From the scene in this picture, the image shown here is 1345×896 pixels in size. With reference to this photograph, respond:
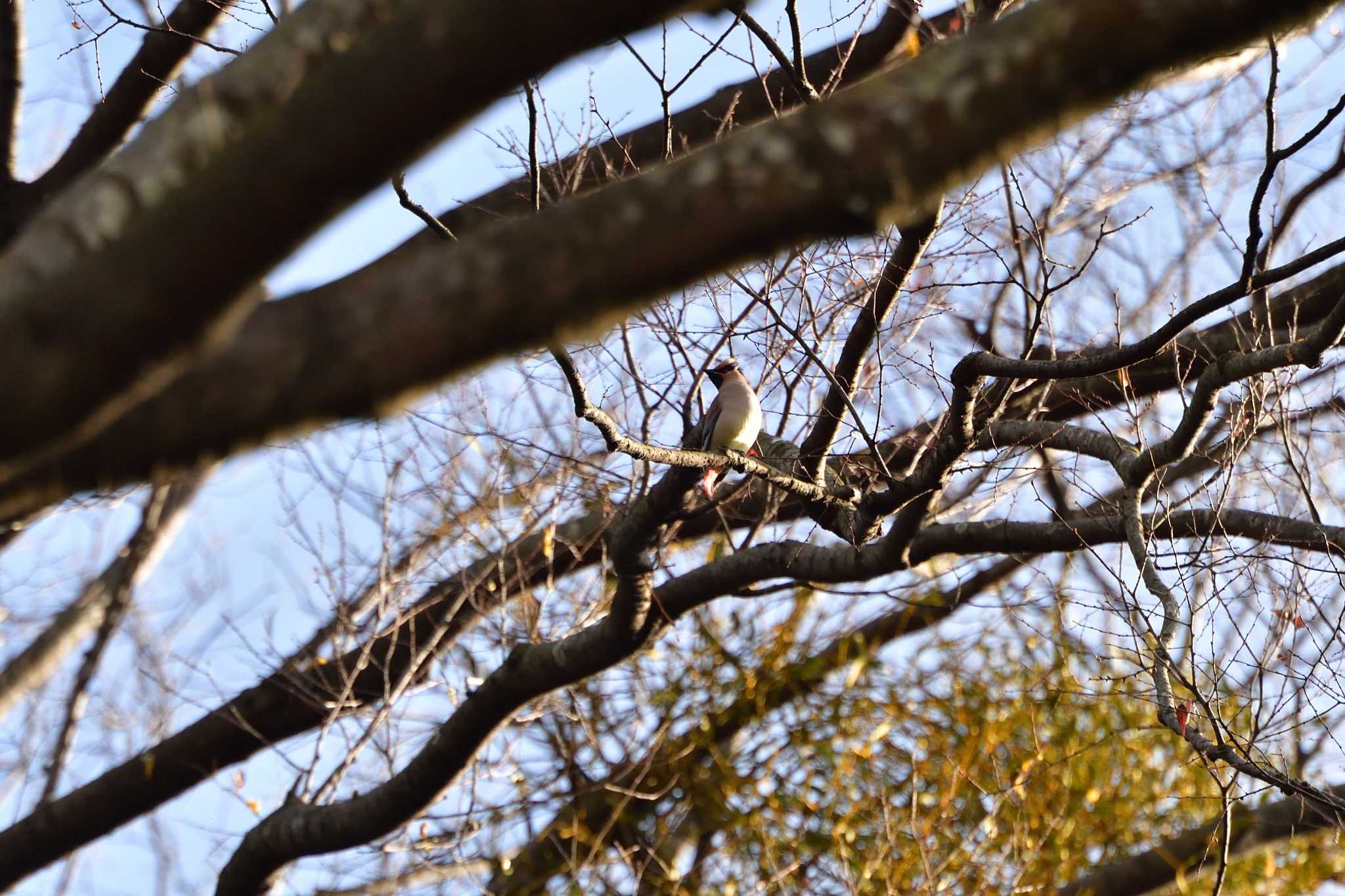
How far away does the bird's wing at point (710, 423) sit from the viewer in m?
4.09

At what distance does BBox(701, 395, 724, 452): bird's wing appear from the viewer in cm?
409

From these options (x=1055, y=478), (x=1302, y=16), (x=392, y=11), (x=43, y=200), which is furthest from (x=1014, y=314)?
(x=392, y=11)

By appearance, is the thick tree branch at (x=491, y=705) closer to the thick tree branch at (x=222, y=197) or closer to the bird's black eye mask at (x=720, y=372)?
the bird's black eye mask at (x=720, y=372)

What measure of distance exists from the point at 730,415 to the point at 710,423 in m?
0.10

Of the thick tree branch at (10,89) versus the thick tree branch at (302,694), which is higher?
the thick tree branch at (10,89)

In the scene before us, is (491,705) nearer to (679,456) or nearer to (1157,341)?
(679,456)

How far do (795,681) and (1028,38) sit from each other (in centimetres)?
470

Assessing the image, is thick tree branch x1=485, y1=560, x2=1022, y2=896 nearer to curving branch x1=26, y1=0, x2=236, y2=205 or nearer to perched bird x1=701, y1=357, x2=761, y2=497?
perched bird x1=701, y1=357, x2=761, y2=497

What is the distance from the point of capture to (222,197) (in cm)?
104

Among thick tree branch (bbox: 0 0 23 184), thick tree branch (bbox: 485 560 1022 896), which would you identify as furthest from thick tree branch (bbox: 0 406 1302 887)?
thick tree branch (bbox: 0 0 23 184)

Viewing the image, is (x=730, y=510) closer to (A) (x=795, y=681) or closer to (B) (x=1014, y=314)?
(A) (x=795, y=681)

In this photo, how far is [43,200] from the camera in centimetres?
481

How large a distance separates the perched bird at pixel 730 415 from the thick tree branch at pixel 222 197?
3025mm

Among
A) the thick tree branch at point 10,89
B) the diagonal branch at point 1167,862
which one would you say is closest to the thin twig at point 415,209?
the thick tree branch at point 10,89
